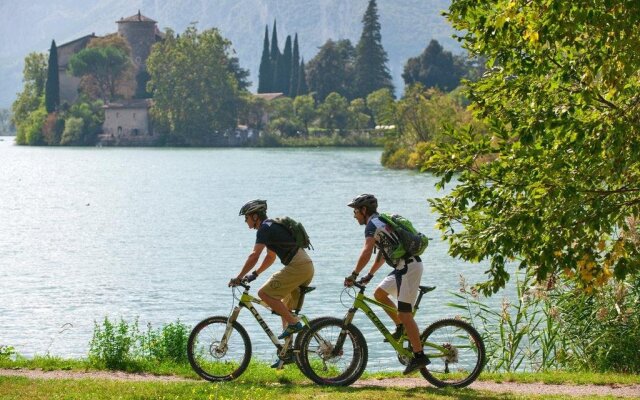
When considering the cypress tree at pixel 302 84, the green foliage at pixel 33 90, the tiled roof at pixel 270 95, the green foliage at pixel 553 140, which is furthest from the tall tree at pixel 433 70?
the green foliage at pixel 553 140

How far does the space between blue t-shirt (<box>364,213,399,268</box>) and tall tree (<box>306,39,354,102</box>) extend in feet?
521

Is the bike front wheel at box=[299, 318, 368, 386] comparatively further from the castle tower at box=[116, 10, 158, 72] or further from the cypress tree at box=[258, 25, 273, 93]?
the castle tower at box=[116, 10, 158, 72]

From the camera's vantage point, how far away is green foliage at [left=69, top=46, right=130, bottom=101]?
162875 mm

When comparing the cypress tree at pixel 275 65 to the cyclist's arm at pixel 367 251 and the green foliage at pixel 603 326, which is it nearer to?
the green foliage at pixel 603 326

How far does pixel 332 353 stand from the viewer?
12.1m

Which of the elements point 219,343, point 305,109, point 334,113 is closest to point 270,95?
point 305,109

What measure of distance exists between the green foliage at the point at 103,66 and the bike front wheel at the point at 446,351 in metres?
154

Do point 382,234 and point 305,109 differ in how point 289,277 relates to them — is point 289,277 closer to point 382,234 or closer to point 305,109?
point 382,234

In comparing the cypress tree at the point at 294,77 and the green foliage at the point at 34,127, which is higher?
the cypress tree at the point at 294,77

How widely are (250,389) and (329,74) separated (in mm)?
161795

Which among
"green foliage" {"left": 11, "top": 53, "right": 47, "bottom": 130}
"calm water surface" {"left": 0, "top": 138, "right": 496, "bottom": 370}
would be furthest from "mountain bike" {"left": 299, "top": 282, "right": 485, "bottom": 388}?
"green foliage" {"left": 11, "top": 53, "right": 47, "bottom": 130}

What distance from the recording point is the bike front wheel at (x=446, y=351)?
12.1m

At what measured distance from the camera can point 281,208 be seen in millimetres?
59469

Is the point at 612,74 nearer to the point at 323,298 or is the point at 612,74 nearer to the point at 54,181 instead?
the point at 323,298
